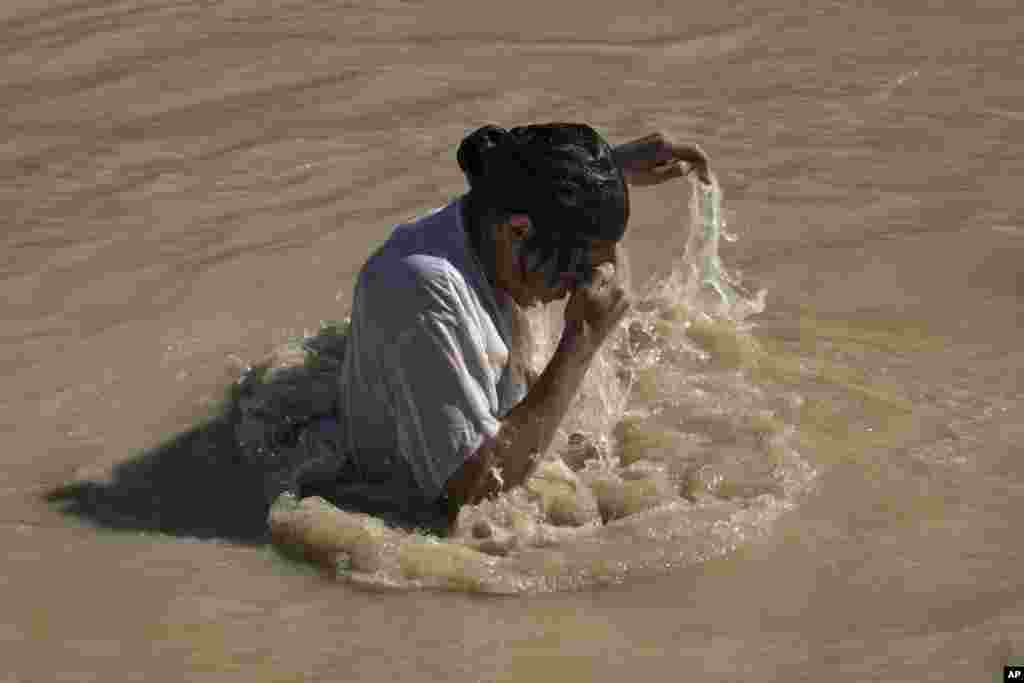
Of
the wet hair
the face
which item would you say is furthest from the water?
the wet hair

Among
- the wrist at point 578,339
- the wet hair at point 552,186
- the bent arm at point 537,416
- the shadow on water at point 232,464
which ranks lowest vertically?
the shadow on water at point 232,464

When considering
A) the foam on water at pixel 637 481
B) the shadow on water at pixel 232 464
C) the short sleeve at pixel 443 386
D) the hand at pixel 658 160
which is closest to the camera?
the short sleeve at pixel 443 386

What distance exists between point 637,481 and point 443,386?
78 centimetres

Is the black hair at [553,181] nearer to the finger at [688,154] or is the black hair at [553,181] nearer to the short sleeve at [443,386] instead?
the short sleeve at [443,386]

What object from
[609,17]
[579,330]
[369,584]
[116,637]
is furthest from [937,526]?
[609,17]

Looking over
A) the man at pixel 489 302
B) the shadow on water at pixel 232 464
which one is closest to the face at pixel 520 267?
the man at pixel 489 302

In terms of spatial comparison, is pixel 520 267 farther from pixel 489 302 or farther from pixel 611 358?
pixel 611 358

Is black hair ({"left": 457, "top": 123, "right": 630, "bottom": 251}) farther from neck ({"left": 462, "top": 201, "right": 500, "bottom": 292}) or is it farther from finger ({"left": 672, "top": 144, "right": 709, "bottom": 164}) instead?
finger ({"left": 672, "top": 144, "right": 709, "bottom": 164})

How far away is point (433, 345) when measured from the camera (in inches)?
179

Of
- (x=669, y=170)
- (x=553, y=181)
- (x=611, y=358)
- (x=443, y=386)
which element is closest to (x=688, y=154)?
(x=669, y=170)

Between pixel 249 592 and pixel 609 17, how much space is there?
17.0ft

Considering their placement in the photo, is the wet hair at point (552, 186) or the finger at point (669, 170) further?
the finger at point (669, 170)

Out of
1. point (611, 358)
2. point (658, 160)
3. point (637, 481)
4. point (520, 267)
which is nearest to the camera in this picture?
point (520, 267)

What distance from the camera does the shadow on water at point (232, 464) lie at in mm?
5047
